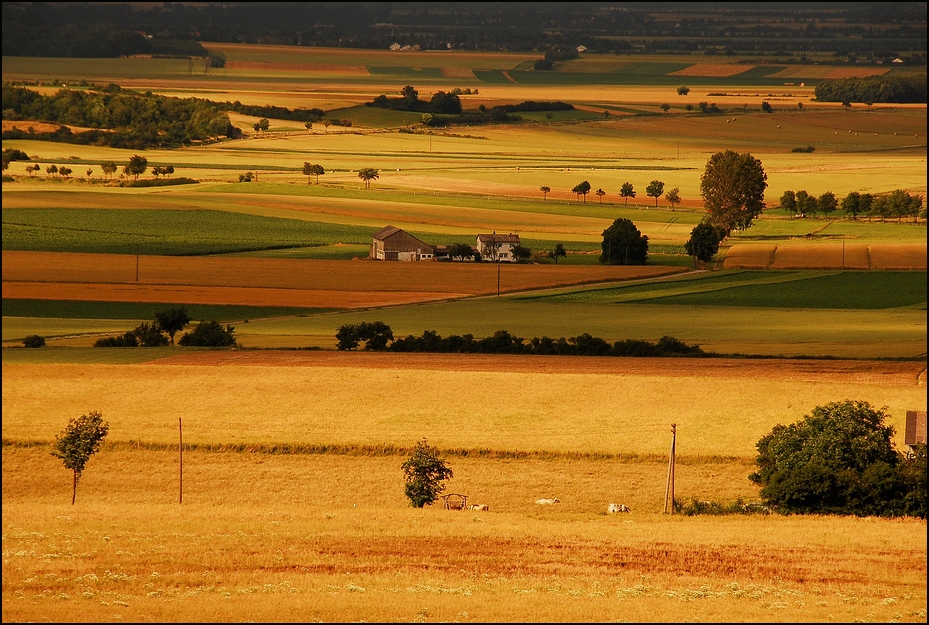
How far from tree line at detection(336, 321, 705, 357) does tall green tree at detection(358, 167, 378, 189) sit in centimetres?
4002

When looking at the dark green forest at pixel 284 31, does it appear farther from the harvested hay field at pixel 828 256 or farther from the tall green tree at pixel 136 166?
the harvested hay field at pixel 828 256

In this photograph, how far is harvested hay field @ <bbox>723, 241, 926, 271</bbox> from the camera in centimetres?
7300

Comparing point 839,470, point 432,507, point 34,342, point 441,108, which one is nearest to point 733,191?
point 441,108

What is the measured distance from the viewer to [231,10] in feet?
420

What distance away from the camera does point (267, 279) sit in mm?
69688

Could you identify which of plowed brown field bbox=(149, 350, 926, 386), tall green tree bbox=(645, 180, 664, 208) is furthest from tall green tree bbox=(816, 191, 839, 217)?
plowed brown field bbox=(149, 350, 926, 386)

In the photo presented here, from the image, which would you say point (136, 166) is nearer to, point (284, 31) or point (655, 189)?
point (284, 31)

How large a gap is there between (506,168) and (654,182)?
15611 mm

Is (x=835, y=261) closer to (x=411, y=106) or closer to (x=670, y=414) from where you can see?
(x=670, y=414)

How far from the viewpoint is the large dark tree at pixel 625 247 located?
7400 centimetres

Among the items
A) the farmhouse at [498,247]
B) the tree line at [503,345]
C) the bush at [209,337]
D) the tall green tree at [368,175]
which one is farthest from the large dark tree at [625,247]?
the bush at [209,337]

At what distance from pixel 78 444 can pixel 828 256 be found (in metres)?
53.0

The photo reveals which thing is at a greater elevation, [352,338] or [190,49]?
[190,49]

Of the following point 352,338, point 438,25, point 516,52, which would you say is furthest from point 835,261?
point 438,25
